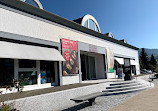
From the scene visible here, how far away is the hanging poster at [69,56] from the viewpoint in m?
10.4

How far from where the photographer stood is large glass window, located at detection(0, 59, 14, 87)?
708 cm

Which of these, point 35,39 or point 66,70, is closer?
point 35,39

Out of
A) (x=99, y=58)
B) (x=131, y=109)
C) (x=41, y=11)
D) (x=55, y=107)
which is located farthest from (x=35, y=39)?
(x=99, y=58)

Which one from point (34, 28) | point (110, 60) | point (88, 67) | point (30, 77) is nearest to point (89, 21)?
point (110, 60)

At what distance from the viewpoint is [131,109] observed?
555 centimetres

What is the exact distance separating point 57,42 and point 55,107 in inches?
205

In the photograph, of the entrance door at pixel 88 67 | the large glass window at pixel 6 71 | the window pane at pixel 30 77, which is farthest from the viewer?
the entrance door at pixel 88 67

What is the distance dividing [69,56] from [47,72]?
2.24 meters

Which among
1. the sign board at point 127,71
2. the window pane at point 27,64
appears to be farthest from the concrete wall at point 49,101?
the sign board at point 127,71

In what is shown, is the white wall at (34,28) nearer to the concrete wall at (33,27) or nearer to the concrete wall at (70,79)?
the concrete wall at (33,27)

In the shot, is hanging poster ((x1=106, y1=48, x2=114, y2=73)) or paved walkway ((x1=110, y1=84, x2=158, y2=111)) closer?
paved walkway ((x1=110, y1=84, x2=158, y2=111))

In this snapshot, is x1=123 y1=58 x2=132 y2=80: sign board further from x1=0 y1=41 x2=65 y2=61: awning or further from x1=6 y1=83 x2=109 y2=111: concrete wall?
x1=0 y1=41 x2=65 y2=61: awning

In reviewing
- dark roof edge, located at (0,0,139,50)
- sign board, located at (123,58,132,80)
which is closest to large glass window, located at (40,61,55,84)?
dark roof edge, located at (0,0,139,50)

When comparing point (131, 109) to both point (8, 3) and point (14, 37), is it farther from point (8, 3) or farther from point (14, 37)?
point (8, 3)
